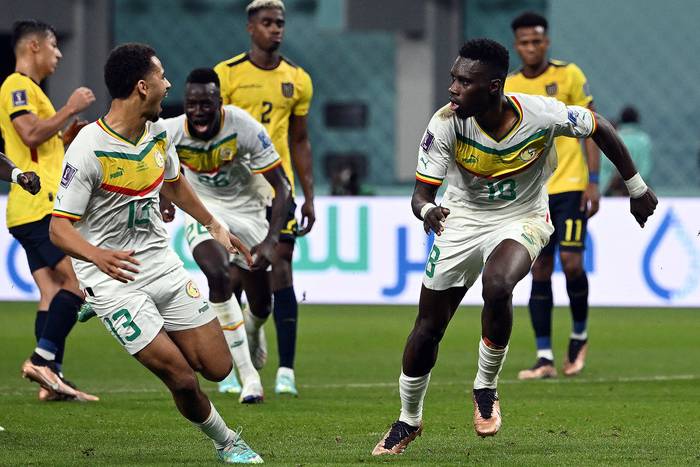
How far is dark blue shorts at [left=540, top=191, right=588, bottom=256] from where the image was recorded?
35.1ft

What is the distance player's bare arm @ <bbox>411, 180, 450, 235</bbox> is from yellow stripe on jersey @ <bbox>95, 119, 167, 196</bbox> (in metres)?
1.16

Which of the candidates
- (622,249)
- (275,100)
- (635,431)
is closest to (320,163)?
(622,249)

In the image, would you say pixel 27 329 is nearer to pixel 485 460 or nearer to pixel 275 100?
pixel 275 100

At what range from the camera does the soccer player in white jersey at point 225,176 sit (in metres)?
9.14

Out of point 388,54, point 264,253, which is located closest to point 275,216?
point 264,253

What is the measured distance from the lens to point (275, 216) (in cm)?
910

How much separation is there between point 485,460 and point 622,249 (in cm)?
864

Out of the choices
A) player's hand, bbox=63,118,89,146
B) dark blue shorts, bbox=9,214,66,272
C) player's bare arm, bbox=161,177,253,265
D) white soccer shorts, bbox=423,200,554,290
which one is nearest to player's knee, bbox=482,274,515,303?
white soccer shorts, bbox=423,200,554,290

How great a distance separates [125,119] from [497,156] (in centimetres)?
175

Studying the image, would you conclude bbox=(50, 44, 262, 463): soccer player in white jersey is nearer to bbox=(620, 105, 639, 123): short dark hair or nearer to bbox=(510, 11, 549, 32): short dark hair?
bbox=(510, 11, 549, 32): short dark hair

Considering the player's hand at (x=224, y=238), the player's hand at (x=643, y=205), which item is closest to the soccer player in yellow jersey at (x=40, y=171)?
the player's hand at (x=224, y=238)

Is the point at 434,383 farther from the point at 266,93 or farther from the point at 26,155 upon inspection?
the point at 26,155

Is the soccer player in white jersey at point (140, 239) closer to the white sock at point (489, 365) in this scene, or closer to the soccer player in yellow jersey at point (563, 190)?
the white sock at point (489, 365)

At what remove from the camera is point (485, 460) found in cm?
691
